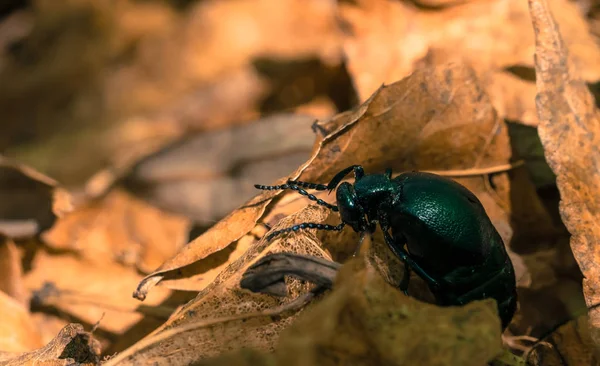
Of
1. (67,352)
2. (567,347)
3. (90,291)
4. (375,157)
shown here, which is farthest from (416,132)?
(90,291)

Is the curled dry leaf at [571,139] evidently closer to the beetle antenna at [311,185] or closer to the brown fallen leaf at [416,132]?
the brown fallen leaf at [416,132]

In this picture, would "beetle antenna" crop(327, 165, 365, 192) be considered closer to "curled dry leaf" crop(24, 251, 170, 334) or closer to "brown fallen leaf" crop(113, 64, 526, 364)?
"brown fallen leaf" crop(113, 64, 526, 364)

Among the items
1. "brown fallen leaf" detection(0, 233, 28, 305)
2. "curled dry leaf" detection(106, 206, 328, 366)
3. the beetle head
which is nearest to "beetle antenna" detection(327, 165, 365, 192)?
the beetle head

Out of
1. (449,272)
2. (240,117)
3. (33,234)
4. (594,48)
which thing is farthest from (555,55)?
(33,234)

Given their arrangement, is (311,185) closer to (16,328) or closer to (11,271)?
(16,328)

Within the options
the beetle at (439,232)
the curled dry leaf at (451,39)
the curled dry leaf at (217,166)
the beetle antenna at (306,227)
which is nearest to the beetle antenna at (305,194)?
the beetle at (439,232)
